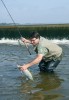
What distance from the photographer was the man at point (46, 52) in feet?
36.4

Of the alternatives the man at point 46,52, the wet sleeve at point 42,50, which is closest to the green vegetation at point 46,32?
the man at point 46,52

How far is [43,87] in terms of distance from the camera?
10.7 metres

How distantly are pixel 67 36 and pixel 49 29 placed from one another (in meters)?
3.06

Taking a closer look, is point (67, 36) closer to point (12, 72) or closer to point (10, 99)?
point (12, 72)

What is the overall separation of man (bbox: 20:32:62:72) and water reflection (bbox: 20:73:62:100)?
363mm

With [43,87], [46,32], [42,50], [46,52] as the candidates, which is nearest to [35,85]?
[43,87]

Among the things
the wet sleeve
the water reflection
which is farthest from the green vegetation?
the wet sleeve

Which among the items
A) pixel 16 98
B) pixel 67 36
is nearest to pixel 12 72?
pixel 16 98

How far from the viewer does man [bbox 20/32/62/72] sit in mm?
11086

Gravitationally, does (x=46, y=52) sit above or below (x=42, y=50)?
below

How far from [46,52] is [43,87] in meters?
1.36

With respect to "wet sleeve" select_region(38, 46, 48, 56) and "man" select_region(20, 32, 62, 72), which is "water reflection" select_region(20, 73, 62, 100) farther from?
"wet sleeve" select_region(38, 46, 48, 56)

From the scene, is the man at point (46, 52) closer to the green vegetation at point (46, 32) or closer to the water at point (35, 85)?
the water at point (35, 85)

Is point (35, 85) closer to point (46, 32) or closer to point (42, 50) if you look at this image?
point (42, 50)
